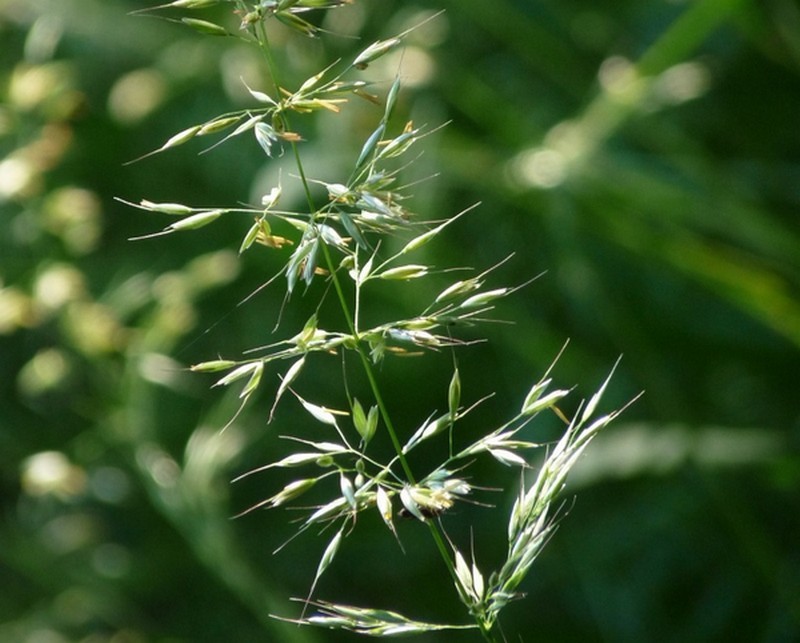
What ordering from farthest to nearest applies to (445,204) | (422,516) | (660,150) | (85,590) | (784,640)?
(445,204) → (660,150) → (85,590) → (784,640) → (422,516)

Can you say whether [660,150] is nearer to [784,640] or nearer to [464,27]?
[464,27]

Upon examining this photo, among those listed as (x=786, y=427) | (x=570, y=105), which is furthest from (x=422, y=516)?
(x=570, y=105)

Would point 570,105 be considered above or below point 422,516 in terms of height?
below

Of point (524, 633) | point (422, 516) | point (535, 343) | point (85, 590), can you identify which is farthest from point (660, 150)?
point (422, 516)

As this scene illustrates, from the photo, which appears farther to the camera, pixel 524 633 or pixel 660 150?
pixel 660 150

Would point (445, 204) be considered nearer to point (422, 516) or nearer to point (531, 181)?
point (531, 181)

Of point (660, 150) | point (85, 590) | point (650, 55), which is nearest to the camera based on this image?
point (650, 55)

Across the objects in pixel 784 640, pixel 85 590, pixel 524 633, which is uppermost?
pixel 784 640
